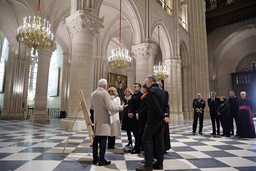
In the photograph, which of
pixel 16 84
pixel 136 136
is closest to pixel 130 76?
pixel 16 84

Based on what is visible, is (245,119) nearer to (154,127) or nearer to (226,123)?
(226,123)

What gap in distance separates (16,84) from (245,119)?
14.4m

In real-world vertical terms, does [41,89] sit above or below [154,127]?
above

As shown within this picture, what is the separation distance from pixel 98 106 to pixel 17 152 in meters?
1.91

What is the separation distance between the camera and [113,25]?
15.1 m

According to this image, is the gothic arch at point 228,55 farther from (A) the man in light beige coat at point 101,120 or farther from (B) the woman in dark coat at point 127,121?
(A) the man in light beige coat at point 101,120

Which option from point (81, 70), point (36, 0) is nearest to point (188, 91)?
point (81, 70)

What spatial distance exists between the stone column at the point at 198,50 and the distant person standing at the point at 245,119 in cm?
1260

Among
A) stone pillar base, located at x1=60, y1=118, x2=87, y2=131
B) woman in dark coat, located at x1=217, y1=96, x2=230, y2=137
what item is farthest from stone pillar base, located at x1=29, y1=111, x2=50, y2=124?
woman in dark coat, located at x1=217, y1=96, x2=230, y2=137

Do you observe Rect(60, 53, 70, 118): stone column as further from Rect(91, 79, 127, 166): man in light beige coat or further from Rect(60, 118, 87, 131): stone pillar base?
Rect(91, 79, 127, 166): man in light beige coat

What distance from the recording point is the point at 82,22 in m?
7.05

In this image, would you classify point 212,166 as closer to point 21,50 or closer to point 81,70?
point 81,70

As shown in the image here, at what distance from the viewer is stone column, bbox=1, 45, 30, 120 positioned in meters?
13.0

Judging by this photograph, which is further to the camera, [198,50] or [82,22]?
[198,50]
